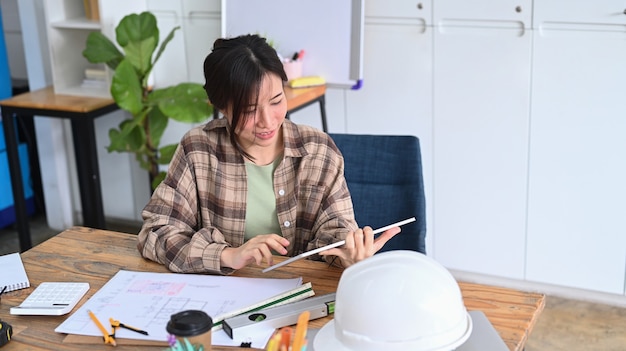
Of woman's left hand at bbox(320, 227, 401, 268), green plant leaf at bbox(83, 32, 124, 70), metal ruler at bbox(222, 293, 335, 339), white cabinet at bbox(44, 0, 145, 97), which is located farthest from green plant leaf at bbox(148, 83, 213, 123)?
metal ruler at bbox(222, 293, 335, 339)

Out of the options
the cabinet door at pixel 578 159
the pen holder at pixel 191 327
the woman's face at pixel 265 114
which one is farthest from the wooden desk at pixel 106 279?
the cabinet door at pixel 578 159

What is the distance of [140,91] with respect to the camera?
10.2 feet

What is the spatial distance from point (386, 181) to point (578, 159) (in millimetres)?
1165

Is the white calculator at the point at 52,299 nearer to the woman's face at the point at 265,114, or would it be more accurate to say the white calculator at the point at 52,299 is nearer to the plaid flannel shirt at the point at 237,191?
the plaid flannel shirt at the point at 237,191

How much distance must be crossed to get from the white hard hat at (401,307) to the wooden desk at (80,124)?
229 centimetres

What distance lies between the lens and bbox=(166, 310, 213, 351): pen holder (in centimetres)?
113

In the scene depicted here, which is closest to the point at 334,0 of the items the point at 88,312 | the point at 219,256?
the point at 219,256

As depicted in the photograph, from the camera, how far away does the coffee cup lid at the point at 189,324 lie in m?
1.14

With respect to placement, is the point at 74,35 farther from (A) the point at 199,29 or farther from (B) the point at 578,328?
(B) the point at 578,328

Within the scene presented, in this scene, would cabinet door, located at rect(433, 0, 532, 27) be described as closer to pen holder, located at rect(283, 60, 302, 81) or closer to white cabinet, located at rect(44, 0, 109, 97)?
pen holder, located at rect(283, 60, 302, 81)

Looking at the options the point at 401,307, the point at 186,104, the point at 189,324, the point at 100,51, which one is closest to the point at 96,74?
the point at 100,51

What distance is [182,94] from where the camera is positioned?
304 centimetres

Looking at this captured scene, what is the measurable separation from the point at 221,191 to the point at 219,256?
0.82 feet

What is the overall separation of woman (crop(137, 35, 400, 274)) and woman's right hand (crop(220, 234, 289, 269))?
46 mm
